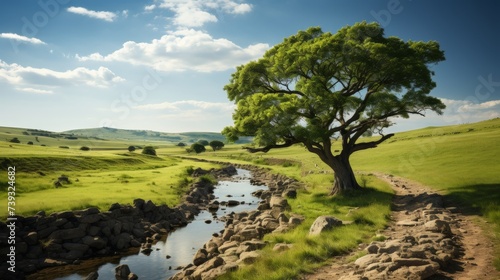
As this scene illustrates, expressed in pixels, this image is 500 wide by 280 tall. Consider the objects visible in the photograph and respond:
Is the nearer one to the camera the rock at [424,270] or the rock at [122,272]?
the rock at [424,270]

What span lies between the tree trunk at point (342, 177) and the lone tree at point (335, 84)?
10 cm

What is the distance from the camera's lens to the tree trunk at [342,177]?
100 feet

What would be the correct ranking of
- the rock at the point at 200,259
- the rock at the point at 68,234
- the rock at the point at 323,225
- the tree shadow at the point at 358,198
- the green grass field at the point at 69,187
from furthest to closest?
the green grass field at the point at 69,187, the tree shadow at the point at 358,198, the rock at the point at 68,234, the rock at the point at 200,259, the rock at the point at 323,225

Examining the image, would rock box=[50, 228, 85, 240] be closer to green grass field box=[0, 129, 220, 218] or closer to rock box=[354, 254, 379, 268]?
green grass field box=[0, 129, 220, 218]

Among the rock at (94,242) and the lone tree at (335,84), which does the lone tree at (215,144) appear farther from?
the rock at (94,242)

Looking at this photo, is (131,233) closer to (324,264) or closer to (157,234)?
(157,234)

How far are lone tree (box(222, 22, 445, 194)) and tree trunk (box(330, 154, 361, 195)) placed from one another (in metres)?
0.10

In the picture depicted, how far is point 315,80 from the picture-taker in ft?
89.8

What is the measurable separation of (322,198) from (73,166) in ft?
153

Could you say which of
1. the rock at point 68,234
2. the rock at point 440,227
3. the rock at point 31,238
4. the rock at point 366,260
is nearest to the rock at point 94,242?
the rock at point 68,234

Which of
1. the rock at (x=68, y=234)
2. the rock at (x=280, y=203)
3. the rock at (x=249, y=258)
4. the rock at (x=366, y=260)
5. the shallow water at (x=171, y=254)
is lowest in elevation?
the shallow water at (x=171, y=254)

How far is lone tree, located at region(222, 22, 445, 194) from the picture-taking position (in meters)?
26.6

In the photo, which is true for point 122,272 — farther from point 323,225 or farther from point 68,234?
point 323,225

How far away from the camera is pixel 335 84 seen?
31.2 m
